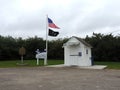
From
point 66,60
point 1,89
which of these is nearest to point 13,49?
point 66,60

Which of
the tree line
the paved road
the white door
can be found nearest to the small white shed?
the white door

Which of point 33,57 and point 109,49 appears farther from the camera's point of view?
point 33,57

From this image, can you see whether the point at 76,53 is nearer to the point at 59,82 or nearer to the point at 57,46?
the point at 59,82

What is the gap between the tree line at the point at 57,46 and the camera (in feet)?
128

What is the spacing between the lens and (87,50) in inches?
1098

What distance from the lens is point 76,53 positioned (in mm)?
26969

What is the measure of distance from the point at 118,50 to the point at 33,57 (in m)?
14.9

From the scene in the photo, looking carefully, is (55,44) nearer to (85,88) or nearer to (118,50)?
(118,50)

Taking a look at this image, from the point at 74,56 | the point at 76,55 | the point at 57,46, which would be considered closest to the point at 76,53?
the point at 76,55

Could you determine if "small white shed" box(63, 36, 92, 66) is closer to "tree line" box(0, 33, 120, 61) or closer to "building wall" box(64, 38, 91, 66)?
"building wall" box(64, 38, 91, 66)

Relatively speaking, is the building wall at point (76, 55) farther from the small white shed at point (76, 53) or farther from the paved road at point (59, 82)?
the paved road at point (59, 82)

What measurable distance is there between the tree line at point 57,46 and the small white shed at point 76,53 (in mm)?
12230

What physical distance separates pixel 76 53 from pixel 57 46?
16092mm

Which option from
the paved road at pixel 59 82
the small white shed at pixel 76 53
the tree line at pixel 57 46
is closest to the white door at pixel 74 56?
the small white shed at pixel 76 53
